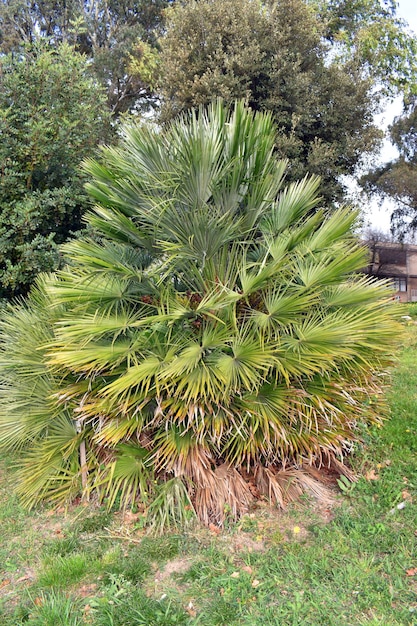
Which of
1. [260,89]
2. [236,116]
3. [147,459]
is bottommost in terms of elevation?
[147,459]

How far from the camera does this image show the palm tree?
3.23m

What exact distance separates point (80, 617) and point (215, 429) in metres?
1.37

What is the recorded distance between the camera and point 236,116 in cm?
349

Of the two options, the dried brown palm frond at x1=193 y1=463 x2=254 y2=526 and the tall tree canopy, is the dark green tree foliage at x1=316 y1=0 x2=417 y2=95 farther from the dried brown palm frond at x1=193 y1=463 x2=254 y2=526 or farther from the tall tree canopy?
the dried brown palm frond at x1=193 y1=463 x2=254 y2=526

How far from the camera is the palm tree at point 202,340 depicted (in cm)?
323

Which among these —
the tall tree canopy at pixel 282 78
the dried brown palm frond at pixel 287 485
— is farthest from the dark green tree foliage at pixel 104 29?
the dried brown palm frond at pixel 287 485

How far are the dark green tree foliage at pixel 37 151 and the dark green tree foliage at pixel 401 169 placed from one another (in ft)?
48.7

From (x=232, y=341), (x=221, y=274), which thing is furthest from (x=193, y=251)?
(x=232, y=341)

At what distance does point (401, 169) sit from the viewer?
17734 millimetres

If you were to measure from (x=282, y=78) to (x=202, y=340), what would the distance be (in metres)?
7.44

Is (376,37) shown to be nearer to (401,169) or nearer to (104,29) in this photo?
(401,169)

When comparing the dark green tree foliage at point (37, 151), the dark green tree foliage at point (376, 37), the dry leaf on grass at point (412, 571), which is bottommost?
the dry leaf on grass at point (412, 571)

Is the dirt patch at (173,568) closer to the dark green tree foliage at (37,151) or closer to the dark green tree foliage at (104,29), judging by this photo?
the dark green tree foliage at (37,151)

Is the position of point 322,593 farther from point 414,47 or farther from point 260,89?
point 414,47
